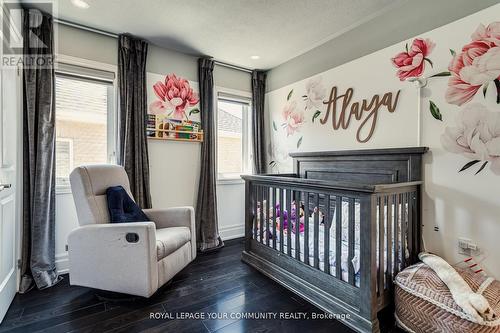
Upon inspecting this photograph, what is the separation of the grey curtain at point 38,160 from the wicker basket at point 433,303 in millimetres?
2800

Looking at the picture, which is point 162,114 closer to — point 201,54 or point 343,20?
point 201,54

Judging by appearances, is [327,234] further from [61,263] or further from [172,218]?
[61,263]

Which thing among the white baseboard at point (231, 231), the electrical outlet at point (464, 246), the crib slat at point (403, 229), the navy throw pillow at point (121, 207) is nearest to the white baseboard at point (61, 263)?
the navy throw pillow at point (121, 207)

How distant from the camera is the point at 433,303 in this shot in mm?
1414

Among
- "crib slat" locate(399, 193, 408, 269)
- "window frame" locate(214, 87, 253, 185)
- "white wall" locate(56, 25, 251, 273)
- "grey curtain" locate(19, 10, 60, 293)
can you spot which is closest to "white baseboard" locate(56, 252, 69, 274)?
"white wall" locate(56, 25, 251, 273)

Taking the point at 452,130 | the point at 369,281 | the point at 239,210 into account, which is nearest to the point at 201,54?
the point at 239,210

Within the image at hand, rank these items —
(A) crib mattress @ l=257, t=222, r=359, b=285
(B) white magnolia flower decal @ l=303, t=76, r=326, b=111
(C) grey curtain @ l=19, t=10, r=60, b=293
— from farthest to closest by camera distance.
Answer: (B) white magnolia flower decal @ l=303, t=76, r=326, b=111 < (C) grey curtain @ l=19, t=10, r=60, b=293 < (A) crib mattress @ l=257, t=222, r=359, b=285

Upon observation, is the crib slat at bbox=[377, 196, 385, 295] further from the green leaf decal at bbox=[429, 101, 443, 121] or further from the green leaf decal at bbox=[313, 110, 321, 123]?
the green leaf decal at bbox=[313, 110, 321, 123]

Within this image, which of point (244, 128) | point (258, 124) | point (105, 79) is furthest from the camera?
point (244, 128)

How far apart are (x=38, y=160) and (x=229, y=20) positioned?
2153 millimetres

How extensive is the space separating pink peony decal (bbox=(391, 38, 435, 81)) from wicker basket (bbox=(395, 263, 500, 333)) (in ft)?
5.07

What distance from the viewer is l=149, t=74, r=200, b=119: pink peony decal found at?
9.45ft

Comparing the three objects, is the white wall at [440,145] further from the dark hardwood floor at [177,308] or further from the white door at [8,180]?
the white door at [8,180]

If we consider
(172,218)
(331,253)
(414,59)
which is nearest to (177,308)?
(172,218)
